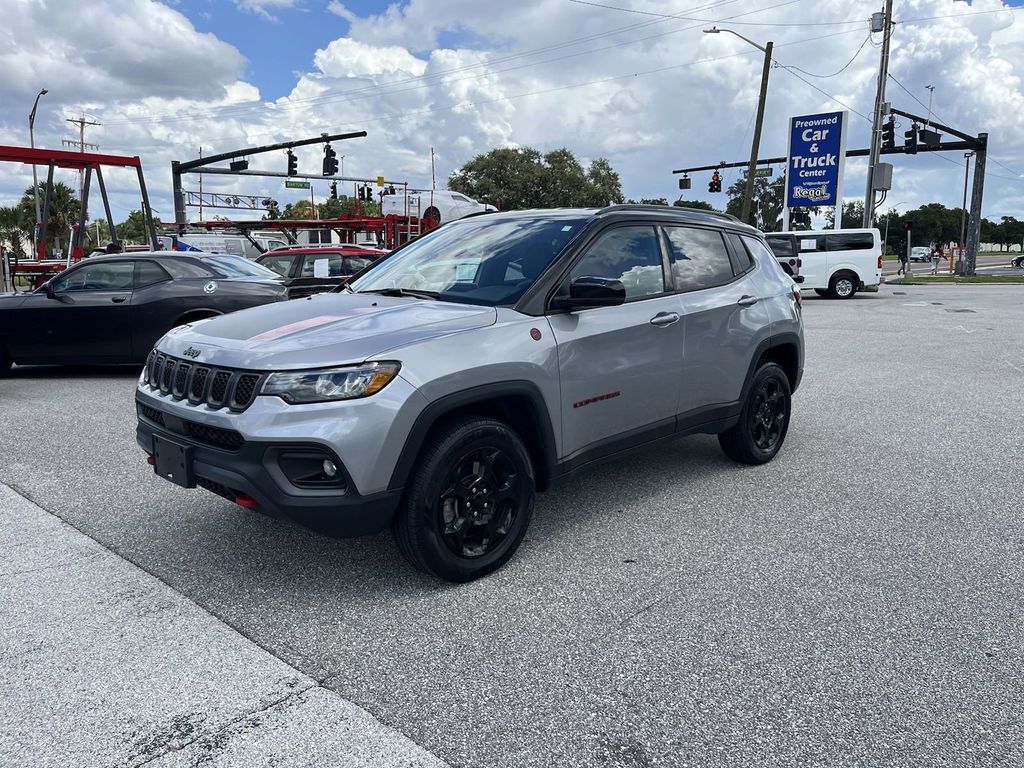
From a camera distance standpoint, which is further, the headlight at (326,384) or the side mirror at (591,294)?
the side mirror at (591,294)

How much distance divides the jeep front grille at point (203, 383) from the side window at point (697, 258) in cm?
257

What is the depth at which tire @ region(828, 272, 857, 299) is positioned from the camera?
23.4 metres

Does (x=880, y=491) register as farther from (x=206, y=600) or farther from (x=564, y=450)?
(x=206, y=600)

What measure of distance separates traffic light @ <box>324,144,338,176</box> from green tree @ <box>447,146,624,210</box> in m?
29.3

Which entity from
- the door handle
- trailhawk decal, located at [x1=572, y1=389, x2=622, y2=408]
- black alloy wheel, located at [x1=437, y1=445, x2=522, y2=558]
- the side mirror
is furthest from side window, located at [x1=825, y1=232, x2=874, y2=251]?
black alloy wheel, located at [x1=437, y1=445, x2=522, y2=558]

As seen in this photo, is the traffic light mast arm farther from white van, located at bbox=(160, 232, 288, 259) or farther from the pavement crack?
the pavement crack

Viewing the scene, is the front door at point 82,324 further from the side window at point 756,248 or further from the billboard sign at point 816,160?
the billboard sign at point 816,160

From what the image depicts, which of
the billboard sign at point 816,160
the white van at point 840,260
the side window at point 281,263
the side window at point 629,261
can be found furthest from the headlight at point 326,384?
the billboard sign at point 816,160

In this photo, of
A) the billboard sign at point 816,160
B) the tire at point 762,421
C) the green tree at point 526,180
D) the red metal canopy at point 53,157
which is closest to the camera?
the tire at point 762,421

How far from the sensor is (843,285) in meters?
23.5

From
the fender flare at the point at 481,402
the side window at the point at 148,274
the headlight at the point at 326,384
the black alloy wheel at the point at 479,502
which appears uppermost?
the side window at the point at 148,274

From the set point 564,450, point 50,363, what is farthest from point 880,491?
point 50,363

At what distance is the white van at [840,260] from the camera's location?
75.6 feet

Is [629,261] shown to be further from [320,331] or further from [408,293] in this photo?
[320,331]
